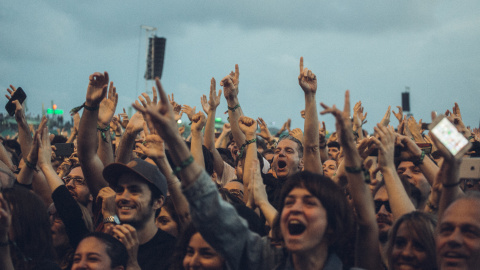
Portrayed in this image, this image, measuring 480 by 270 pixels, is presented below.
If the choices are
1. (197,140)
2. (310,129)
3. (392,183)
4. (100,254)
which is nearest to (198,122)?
(197,140)

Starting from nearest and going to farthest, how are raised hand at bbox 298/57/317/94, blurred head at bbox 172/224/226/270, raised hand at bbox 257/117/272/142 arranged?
blurred head at bbox 172/224/226/270
raised hand at bbox 298/57/317/94
raised hand at bbox 257/117/272/142

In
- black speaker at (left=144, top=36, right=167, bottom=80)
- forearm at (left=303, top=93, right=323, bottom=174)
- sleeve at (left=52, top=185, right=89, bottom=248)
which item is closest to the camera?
sleeve at (left=52, top=185, right=89, bottom=248)

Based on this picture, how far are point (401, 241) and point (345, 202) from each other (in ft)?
1.49

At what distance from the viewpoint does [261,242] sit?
2805 mm

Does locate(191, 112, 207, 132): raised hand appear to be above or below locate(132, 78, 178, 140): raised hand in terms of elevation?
above

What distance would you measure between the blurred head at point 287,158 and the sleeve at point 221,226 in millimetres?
2714

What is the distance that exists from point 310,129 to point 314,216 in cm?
173

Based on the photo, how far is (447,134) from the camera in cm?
287

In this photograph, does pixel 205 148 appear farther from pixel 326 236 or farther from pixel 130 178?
pixel 326 236

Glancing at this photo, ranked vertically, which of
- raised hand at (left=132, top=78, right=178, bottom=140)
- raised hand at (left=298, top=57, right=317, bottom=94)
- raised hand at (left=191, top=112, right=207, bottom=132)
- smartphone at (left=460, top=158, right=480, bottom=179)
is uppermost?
raised hand at (left=298, top=57, right=317, bottom=94)

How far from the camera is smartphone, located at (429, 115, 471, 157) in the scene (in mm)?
2840

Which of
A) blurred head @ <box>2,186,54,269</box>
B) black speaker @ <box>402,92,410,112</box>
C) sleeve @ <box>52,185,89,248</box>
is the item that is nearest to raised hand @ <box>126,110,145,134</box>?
sleeve @ <box>52,185,89,248</box>

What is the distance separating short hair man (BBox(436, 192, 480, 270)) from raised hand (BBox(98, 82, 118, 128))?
3200mm

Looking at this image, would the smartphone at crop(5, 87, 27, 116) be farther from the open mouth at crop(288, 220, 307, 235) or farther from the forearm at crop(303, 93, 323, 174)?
the open mouth at crop(288, 220, 307, 235)
